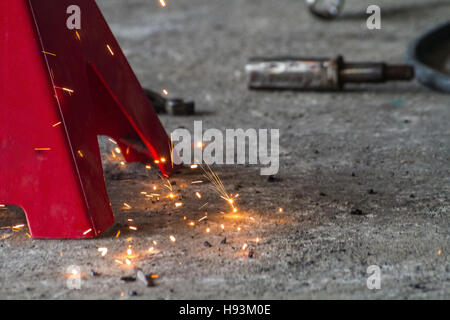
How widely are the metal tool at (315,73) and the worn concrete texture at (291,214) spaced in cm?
8

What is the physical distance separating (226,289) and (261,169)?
3.07 feet

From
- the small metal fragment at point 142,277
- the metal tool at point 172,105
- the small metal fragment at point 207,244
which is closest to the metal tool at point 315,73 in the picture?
the metal tool at point 172,105

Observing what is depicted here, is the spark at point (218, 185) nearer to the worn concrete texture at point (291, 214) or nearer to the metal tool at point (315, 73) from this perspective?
the worn concrete texture at point (291, 214)

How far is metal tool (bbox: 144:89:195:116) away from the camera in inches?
129

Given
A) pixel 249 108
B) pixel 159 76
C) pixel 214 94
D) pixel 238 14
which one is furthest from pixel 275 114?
pixel 238 14

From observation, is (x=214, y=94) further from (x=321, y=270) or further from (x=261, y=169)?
(x=321, y=270)

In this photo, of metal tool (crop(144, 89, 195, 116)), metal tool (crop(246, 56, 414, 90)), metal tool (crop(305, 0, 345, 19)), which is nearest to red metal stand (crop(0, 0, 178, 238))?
metal tool (crop(144, 89, 195, 116))

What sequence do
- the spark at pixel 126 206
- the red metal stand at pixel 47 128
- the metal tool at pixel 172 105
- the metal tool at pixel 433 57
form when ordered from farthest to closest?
the metal tool at pixel 433 57
the metal tool at pixel 172 105
the spark at pixel 126 206
the red metal stand at pixel 47 128

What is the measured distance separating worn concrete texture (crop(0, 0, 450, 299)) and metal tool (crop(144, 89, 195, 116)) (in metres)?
0.07

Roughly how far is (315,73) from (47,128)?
6.69 feet

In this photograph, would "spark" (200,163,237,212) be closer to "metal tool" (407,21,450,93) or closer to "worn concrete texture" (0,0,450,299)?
"worn concrete texture" (0,0,450,299)

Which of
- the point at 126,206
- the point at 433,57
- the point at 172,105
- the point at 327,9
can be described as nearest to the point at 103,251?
the point at 126,206

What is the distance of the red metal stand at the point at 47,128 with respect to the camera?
1.86 meters

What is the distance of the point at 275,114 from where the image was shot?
3312 mm
